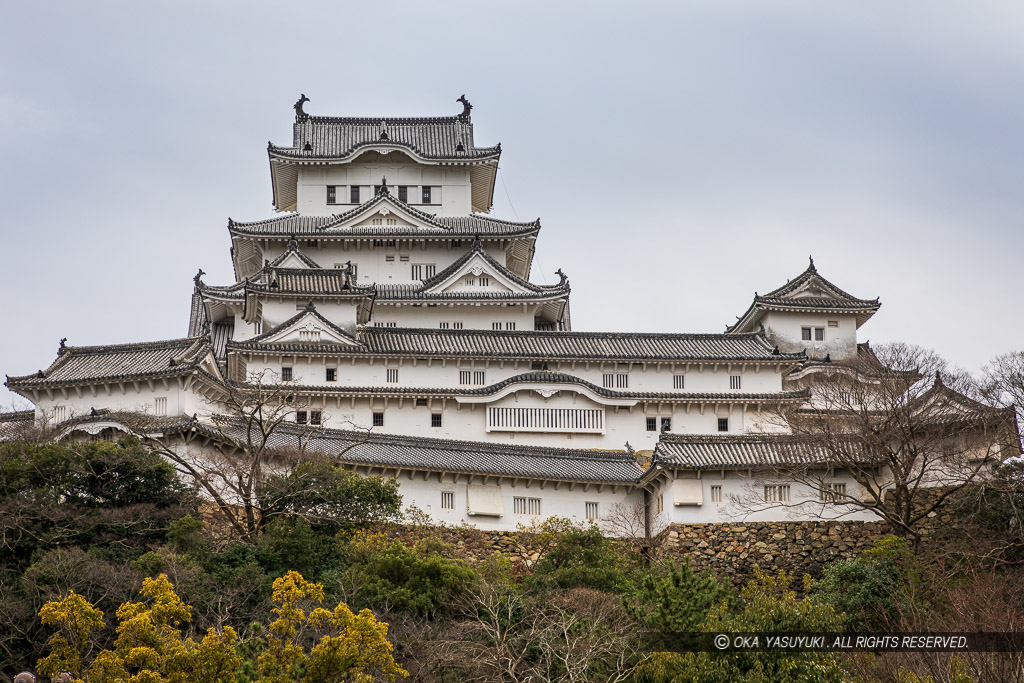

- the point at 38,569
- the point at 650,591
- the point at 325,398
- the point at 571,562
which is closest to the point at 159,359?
the point at 325,398

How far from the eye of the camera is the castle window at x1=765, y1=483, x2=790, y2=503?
35844 millimetres

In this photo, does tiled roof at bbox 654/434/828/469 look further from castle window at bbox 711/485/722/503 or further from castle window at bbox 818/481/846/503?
castle window at bbox 818/481/846/503

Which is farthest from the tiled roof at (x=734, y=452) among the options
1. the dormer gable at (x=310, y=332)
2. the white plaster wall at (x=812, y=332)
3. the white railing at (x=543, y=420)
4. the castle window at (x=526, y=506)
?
the white plaster wall at (x=812, y=332)

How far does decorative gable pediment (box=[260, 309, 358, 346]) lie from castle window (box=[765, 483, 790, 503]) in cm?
1544

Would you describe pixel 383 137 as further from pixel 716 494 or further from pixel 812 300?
pixel 716 494

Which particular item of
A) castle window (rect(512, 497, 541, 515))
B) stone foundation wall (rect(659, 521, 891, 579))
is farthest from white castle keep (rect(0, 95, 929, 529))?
stone foundation wall (rect(659, 521, 891, 579))

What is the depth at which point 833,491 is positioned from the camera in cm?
3472

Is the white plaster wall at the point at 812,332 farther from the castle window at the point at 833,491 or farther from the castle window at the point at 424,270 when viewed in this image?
the castle window at the point at 833,491

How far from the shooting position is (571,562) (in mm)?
31422

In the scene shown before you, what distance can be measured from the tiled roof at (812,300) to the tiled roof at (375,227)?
11.0 m

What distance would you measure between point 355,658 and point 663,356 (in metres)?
25.2

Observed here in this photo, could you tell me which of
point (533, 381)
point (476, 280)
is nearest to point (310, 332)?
point (533, 381)

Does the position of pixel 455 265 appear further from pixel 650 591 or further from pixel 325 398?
pixel 650 591

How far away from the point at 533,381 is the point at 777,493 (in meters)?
10.2
